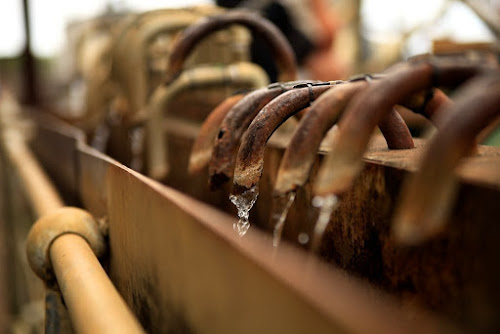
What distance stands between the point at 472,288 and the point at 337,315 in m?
0.33

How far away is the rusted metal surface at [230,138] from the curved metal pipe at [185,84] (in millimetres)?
715

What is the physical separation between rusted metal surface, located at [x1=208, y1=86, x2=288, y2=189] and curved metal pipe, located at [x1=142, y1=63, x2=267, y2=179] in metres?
0.71

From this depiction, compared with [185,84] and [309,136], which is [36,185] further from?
[309,136]

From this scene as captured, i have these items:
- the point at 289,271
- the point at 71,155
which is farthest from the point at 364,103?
the point at 71,155

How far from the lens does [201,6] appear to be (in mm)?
2244

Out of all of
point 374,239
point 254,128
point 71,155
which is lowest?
point 71,155

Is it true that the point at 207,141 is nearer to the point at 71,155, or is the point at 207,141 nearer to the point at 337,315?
the point at 337,315

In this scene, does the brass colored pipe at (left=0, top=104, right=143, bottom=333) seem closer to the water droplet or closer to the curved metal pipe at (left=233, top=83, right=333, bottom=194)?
the curved metal pipe at (left=233, top=83, right=333, bottom=194)

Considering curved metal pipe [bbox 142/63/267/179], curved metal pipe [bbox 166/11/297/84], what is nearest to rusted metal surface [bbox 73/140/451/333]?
curved metal pipe [bbox 166/11/297/84]

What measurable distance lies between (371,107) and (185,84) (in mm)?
1067

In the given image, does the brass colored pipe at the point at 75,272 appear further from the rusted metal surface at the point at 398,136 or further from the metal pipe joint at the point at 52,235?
the rusted metal surface at the point at 398,136

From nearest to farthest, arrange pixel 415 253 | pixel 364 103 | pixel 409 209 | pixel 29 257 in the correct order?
pixel 409 209 < pixel 364 103 < pixel 415 253 < pixel 29 257

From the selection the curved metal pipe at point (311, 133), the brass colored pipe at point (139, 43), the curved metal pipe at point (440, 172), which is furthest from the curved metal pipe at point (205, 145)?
the brass colored pipe at point (139, 43)

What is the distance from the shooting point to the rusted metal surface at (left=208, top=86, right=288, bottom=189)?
0.87 m
